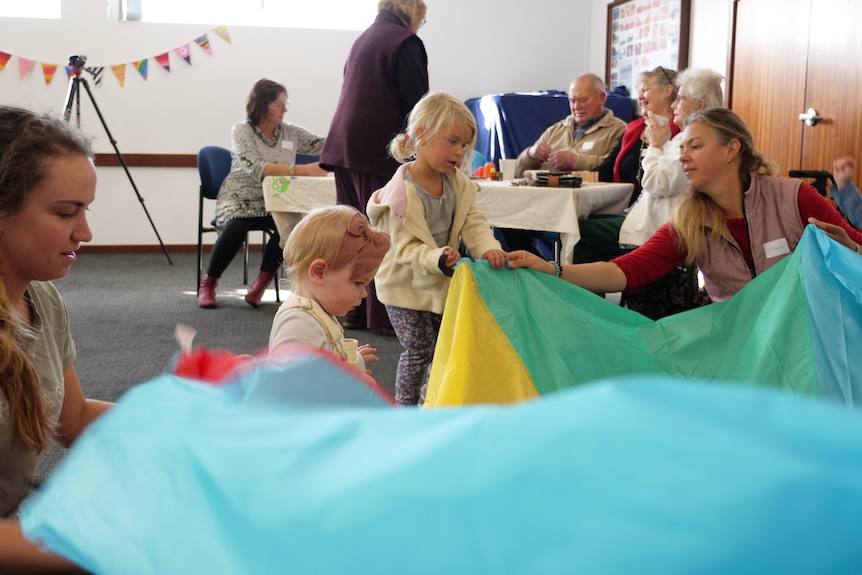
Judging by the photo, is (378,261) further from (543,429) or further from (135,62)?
(135,62)

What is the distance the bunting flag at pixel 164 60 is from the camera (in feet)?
21.6

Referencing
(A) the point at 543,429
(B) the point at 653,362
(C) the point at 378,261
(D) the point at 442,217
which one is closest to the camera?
(A) the point at 543,429

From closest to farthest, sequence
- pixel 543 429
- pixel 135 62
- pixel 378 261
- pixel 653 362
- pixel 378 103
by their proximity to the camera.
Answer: pixel 543 429, pixel 378 261, pixel 653 362, pixel 378 103, pixel 135 62

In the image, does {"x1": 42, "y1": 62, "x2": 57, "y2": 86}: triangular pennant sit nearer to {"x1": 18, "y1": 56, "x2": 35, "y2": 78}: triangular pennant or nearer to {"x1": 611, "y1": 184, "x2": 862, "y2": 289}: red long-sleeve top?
{"x1": 18, "y1": 56, "x2": 35, "y2": 78}: triangular pennant

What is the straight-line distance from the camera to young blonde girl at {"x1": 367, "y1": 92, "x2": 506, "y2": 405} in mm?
2377

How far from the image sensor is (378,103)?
3566 millimetres

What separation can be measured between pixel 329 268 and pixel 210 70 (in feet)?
18.0

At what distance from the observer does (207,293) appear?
482 cm

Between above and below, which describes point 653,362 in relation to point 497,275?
below

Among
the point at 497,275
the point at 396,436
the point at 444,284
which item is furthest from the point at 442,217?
the point at 396,436

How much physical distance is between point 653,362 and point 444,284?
628 millimetres

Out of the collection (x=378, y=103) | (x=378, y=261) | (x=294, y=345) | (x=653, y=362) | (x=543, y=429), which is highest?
(x=378, y=103)

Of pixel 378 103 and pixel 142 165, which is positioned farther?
pixel 142 165

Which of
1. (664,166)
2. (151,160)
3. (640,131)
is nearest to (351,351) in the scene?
(664,166)
